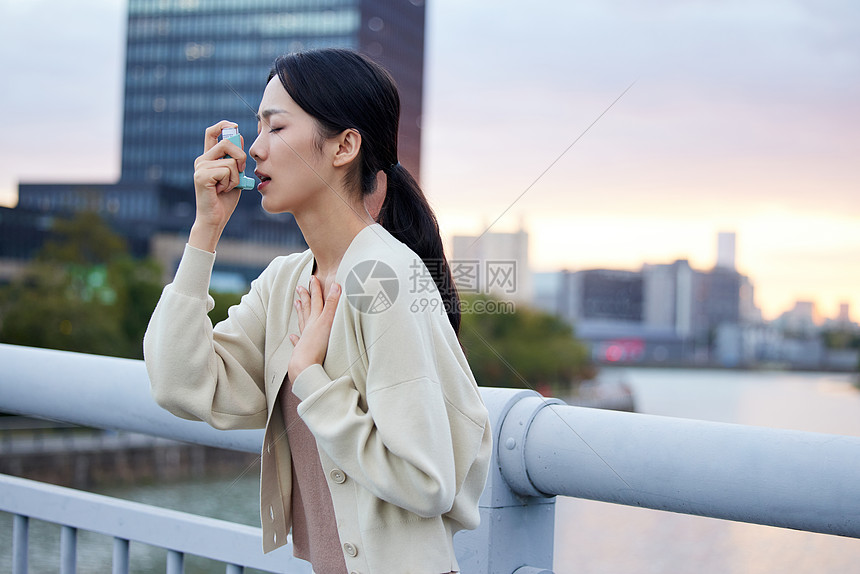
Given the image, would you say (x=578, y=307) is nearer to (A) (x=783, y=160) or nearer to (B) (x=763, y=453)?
(A) (x=783, y=160)

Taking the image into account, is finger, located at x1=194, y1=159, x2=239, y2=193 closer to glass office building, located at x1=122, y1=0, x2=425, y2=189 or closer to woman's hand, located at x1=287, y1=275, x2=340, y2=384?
woman's hand, located at x1=287, y1=275, x2=340, y2=384

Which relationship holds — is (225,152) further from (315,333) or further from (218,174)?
(315,333)

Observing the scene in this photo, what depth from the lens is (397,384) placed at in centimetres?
107

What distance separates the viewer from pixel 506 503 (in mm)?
1326

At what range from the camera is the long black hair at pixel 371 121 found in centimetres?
122

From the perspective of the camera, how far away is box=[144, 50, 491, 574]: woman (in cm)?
107

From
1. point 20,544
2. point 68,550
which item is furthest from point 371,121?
point 20,544

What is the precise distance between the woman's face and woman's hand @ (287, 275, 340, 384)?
0.14 m

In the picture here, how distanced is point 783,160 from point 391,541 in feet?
213

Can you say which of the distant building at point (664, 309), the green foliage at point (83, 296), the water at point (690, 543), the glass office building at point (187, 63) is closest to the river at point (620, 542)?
the water at point (690, 543)

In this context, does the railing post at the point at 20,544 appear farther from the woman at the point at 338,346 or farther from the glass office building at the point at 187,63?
the glass office building at the point at 187,63

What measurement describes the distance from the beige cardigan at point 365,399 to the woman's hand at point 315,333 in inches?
0.7

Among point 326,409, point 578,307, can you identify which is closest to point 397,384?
point 326,409

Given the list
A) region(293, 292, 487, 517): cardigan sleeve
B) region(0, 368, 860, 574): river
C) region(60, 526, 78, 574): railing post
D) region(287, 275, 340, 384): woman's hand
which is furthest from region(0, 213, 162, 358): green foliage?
region(293, 292, 487, 517): cardigan sleeve
